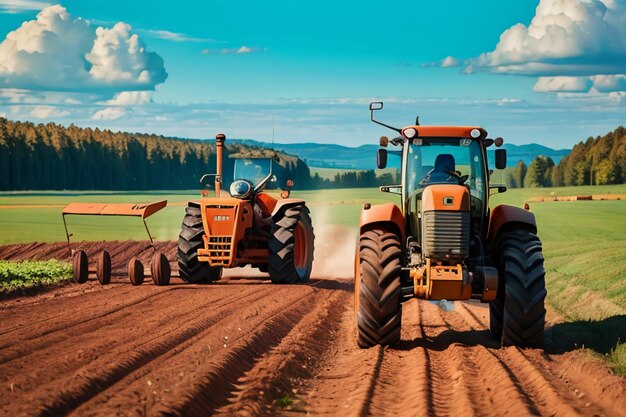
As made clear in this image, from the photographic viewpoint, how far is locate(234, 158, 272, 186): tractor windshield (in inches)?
802

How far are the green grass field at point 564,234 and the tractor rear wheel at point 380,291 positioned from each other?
2646mm

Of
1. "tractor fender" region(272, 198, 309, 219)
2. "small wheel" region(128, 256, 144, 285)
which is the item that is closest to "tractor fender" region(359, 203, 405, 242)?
"tractor fender" region(272, 198, 309, 219)

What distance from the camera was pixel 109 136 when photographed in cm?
8950

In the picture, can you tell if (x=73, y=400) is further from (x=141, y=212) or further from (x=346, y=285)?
(x=346, y=285)

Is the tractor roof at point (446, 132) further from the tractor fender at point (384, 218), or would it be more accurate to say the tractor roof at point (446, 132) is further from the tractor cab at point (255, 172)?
the tractor cab at point (255, 172)

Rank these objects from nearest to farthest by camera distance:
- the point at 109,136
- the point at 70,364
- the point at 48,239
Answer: the point at 70,364
the point at 48,239
the point at 109,136

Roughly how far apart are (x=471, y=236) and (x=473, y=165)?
969 millimetres

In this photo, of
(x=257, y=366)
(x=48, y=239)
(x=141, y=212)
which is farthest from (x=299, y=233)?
(x=48, y=239)

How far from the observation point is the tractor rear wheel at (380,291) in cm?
1133

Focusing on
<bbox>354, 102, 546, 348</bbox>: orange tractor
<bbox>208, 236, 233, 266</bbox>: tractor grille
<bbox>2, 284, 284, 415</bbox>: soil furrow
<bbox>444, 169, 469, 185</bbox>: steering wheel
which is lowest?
<bbox>2, 284, 284, 415</bbox>: soil furrow

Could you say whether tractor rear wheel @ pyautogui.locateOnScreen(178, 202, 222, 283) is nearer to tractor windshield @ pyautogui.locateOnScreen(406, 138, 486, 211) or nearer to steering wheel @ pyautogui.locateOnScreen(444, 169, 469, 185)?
tractor windshield @ pyautogui.locateOnScreen(406, 138, 486, 211)

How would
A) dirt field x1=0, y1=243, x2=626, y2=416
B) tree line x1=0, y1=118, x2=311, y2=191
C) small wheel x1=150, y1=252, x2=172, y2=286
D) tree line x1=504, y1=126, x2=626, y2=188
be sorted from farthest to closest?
1. tree line x1=0, y1=118, x2=311, y2=191
2. tree line x1=504, y1=126, x2=626, y2=188
3. small wheel x1=150, y1=252, x2=172, y2=286
4. dirt field x1=0, y1=243, x2=626, y2=416

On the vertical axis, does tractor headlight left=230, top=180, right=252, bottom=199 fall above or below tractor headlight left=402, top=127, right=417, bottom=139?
below

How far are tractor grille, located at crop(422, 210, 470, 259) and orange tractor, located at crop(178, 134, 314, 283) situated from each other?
324 inches
